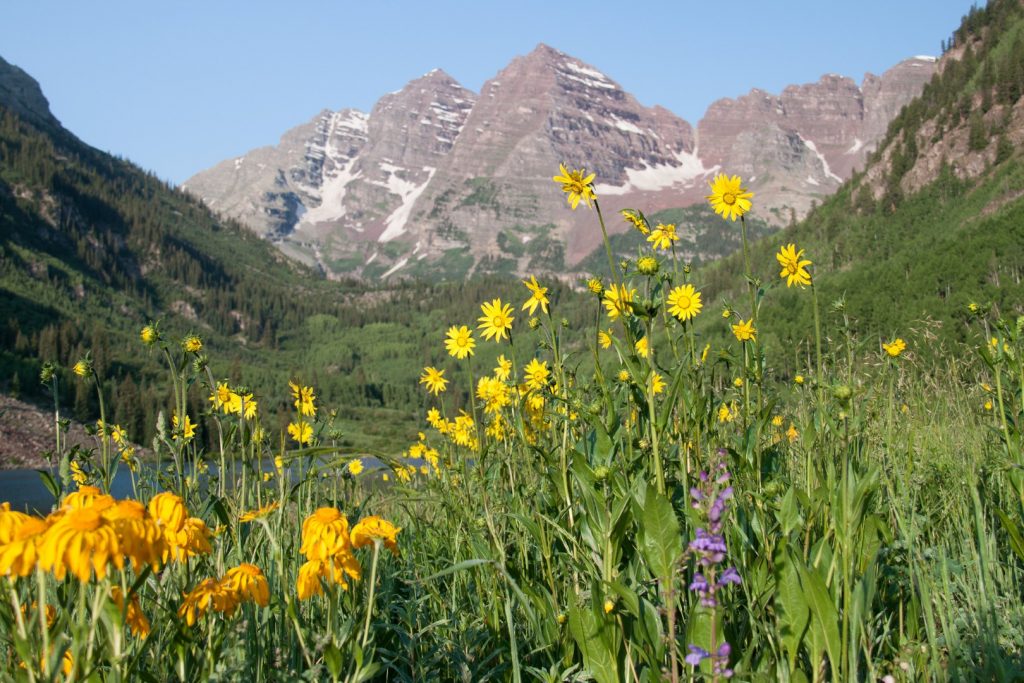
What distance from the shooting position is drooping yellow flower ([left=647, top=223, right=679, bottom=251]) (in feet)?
13.2

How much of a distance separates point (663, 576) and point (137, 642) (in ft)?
5.51

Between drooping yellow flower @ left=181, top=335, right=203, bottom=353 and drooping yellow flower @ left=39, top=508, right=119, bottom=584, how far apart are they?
188cm

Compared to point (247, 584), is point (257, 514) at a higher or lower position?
higher

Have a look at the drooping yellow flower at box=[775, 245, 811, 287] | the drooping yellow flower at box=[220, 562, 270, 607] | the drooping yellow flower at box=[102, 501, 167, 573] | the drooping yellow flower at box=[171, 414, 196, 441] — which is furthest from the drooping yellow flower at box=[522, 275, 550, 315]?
the drooping yellow flower at box=[102, 501, 167, 573]

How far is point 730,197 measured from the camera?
3.88m

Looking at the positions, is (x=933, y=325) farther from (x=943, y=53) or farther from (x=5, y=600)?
(x=943, y=53)

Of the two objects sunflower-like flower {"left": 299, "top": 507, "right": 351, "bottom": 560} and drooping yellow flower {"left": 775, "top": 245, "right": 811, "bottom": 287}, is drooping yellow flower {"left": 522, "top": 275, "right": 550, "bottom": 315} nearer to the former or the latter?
drooping yellow flower {"left": 775, "top": 245, "right": 811, "bottom": 287}

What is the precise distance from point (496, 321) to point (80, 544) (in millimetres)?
3319

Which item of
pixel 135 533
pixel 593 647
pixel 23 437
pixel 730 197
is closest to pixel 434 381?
pixel 730 197

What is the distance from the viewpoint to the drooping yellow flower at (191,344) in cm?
324

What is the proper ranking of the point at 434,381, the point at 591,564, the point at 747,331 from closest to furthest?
1. the point at 591,564
2. the point at 747,331
3. the point at 434,381

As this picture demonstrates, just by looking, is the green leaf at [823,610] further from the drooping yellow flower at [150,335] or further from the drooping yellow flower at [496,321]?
the drooping yellow flower at [150,335]

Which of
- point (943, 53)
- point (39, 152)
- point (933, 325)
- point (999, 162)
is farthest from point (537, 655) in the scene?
point (39, 152)

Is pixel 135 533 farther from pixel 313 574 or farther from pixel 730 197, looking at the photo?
pixel 730 197
